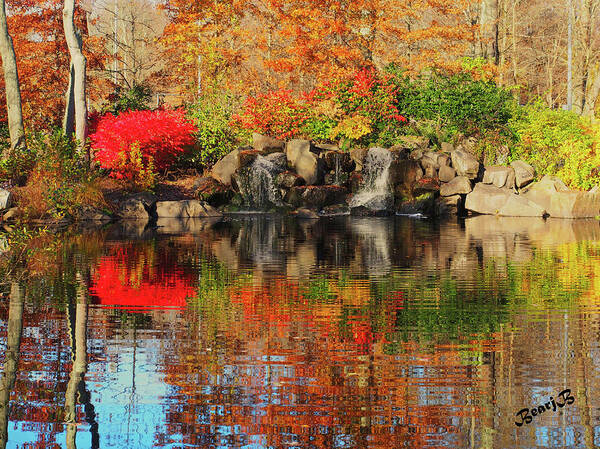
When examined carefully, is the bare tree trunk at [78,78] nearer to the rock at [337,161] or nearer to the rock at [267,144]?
the rock at [267,144]

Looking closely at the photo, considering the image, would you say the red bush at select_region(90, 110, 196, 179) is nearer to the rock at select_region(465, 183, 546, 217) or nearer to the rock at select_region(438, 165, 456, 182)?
the rock at select_region(438, 165, 456, 182)

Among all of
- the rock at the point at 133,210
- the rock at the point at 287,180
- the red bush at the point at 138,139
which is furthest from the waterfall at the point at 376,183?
the rock at the point at 133,210

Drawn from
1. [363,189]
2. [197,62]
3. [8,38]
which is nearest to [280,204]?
[363,189]

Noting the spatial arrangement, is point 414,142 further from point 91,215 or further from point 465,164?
point 91,215

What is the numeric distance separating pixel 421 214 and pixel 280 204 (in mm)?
4434

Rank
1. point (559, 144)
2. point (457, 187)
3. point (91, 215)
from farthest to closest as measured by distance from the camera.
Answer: point (559, 144) → point (457, 187) → point (91, 215)

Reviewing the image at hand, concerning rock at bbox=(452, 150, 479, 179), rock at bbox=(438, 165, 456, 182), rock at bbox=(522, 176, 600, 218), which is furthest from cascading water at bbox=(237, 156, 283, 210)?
rock at bbox=(522, 176, 600, 218)

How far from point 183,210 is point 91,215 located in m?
2.74

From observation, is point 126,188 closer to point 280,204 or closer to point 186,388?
point 280,204

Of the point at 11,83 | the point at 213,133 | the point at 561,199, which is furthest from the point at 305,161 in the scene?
the point at 11,83

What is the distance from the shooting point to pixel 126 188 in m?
25.3

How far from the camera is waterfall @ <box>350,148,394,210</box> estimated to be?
26.9 meters

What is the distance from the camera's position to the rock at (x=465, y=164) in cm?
2709
